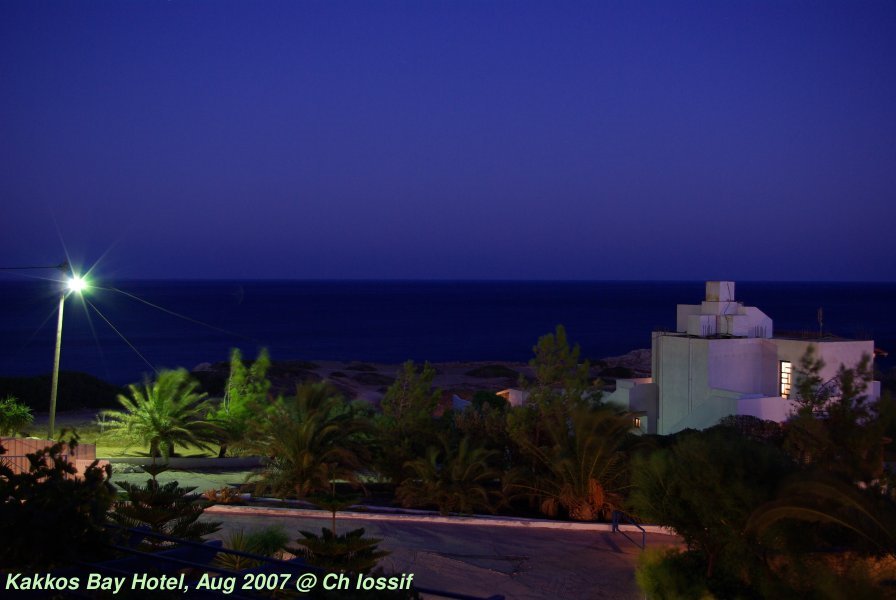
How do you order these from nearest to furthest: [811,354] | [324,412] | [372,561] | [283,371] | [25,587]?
[25,587] → [372,561] → [324,412] → [811,354] → [283,371]

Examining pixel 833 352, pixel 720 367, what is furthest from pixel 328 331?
pixel 833 352

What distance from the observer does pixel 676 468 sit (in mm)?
7855

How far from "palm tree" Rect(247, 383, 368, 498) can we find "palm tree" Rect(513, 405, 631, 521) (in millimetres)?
2580

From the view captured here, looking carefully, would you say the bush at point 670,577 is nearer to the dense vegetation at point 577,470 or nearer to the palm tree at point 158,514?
the dense vegetation at point 577,470

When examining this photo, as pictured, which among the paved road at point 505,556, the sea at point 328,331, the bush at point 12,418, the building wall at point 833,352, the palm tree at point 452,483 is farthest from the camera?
the sea at point 328,331

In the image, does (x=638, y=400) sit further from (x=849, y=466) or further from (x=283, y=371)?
(x=283, y=371)

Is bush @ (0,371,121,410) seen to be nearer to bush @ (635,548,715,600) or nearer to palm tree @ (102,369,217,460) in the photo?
palm tree @ (102,369,217,460)

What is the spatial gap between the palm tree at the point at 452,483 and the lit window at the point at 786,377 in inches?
374

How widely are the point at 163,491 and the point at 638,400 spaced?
1409 cm

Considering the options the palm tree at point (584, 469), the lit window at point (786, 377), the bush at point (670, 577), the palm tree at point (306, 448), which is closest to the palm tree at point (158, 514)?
the palm tree at point (306, 448)

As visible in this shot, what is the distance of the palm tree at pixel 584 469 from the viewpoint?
35.7 ft

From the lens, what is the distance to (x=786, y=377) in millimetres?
17812

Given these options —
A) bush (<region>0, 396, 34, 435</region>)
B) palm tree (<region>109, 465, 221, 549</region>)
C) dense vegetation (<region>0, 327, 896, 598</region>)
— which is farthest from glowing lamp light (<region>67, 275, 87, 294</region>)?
palm tree (<region>109, 465, 221, 549</region>)

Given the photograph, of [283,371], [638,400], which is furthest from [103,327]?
[638,400]
